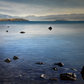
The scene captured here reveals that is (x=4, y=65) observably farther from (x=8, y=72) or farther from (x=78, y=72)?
(x=78, y=72)

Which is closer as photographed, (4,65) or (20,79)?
(20,79)

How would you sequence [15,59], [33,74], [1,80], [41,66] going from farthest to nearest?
1. [15,59]
2. [41,66]
3. [33,74]
4. [1,80]

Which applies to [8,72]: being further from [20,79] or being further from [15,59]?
[15,59]

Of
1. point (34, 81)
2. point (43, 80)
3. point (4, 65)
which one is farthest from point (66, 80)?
point (4, 65)

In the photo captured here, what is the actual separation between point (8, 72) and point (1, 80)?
0.93m

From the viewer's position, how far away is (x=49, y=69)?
23.0ft

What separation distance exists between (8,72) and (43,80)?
6.90ft

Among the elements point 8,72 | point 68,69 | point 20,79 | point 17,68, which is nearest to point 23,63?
point 17,68

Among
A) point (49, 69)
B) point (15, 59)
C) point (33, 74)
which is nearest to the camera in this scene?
point (33, 74)

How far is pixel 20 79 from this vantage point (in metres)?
5.74

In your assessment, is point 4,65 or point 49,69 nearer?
point 49,69

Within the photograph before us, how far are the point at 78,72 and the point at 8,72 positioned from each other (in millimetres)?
3896

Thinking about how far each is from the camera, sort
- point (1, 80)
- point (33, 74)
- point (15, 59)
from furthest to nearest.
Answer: point (15, 59)
point (33, 74)
point (1, 80)

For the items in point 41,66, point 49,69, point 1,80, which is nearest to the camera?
point 1,80
